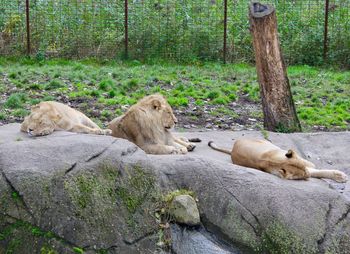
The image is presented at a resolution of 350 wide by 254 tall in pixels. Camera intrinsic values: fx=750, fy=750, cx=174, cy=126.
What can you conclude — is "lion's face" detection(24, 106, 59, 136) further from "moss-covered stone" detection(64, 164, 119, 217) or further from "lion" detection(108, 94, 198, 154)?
"moss-covered stone" detection(64, 164, 119, 217)

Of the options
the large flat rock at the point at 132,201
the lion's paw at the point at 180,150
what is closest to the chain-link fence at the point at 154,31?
the lion's paw at the point at 180,150

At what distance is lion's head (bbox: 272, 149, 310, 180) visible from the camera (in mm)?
7590

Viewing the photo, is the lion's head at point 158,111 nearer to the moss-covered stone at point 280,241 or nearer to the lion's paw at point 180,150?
the lion's paw at point 180,150

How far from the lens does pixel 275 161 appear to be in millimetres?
7711

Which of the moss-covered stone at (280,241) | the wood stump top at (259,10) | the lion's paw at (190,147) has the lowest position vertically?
the moss-covered stone at (280,241)

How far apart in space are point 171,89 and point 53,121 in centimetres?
603

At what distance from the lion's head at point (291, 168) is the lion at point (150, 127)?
4.52 feet

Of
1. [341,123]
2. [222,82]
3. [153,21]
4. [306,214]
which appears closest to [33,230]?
[306,214]

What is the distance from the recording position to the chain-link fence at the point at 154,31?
716 inches

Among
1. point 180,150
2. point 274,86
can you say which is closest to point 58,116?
point 180,150

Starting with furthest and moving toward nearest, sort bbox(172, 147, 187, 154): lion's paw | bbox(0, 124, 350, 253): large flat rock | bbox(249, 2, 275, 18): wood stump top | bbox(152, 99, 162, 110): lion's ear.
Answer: bbox(249, 2, 275, 18): wood stump top
bbox(152, 99, 162, 110): lion's ear
bbox(172, 147, 187, 154): lion's paw
bbox(0, 124, 350, 253): large flat rock

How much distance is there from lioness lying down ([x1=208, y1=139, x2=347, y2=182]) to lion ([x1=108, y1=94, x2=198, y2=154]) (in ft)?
2.61

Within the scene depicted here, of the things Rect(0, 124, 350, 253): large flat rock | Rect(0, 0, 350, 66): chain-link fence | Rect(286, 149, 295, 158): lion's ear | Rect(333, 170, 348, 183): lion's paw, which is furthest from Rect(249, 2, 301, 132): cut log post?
Rect(0, 0, 350, 66): chain-link fence

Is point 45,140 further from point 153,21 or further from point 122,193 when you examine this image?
point 153,21
